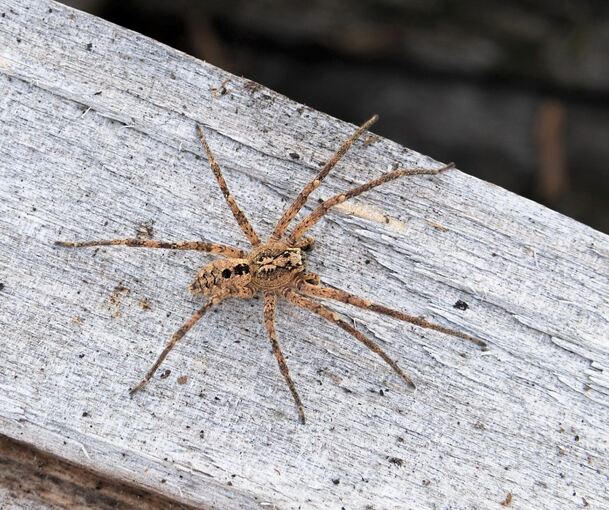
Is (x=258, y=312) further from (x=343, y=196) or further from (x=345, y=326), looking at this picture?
(x=343, y=196)

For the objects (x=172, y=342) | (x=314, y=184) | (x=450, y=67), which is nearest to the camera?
(x=172, y=342)

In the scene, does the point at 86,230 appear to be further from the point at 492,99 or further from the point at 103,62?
the point at 492,99

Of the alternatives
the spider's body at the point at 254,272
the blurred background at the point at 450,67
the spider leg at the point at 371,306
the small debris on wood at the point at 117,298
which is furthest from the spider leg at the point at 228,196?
the blurred background at the point at 450,67

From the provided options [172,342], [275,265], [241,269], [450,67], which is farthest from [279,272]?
[450,67]

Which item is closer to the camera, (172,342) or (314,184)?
(172,342)

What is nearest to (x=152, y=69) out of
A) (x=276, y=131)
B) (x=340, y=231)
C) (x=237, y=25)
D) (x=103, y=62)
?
(x=103, y=62)
